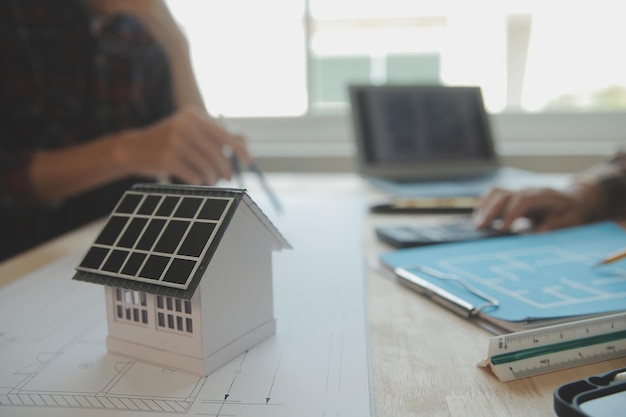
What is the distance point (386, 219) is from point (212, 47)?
1243 millimetres

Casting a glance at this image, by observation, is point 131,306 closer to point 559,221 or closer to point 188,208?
point 188,208

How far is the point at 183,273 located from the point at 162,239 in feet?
0.15

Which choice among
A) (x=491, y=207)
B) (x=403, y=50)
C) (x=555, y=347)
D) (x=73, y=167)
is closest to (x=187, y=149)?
(x=73, y=167)

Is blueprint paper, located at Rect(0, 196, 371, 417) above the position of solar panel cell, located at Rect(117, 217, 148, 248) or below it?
below

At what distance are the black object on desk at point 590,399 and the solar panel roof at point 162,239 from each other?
0.83ft

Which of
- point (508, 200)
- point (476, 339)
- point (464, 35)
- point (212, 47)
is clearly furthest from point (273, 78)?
point (476, 339)

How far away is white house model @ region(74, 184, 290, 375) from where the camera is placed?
0.39 metres

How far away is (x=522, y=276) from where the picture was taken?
57cm

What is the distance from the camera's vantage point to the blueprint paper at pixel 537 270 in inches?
19.0

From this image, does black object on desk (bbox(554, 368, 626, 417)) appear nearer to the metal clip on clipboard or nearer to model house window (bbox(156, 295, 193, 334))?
the metal clip on clipboard

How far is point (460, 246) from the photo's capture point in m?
0.69

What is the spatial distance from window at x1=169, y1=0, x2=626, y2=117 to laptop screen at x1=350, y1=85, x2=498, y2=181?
0.42 m

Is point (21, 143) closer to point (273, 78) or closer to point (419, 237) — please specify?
point (419, 237)

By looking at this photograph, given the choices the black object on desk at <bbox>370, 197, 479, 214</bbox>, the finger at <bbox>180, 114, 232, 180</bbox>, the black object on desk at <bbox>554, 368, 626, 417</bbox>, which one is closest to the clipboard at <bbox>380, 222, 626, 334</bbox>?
the black object on desk at <bbox>554, 368, 626, 417</bbox>
